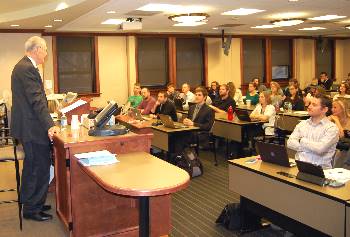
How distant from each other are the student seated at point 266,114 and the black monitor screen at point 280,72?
7.51 metres

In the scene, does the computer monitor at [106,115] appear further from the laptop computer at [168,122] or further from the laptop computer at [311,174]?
the laptop computer at [168,122]

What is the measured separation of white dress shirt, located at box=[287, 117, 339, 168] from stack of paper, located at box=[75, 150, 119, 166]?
5.84ft

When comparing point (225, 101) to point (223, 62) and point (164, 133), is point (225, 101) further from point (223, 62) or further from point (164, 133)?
point (223, 62)

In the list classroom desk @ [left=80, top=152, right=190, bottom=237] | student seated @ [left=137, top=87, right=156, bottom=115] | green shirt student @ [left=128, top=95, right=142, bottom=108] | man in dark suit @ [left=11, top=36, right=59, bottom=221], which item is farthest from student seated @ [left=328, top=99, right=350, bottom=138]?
green shirt student @ [left=128, top=95, right=142, bottom=108]

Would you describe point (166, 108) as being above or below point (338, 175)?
above

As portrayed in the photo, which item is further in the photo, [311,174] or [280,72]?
[280,72]

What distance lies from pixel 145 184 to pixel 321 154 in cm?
197

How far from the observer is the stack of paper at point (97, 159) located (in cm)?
301

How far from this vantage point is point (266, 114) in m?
6.91

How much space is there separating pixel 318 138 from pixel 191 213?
61.3 inches

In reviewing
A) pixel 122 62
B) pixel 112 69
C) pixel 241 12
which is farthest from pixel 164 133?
pixel 122 62

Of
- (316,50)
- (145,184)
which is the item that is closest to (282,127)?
(145,184)

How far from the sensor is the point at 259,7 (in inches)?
303

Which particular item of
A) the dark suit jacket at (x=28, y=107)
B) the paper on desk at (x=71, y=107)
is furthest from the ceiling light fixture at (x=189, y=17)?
the dark suit jacket at (x=28, y=107)
